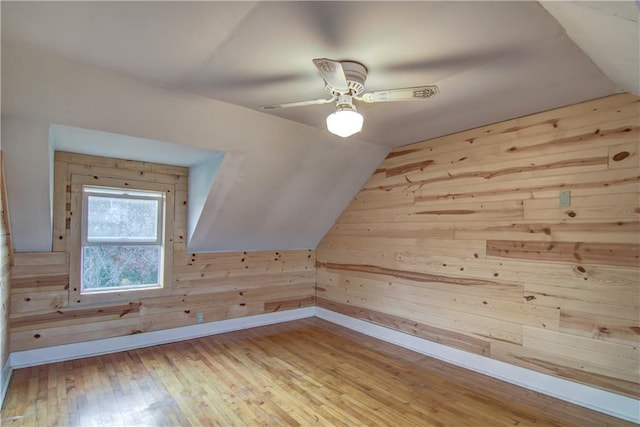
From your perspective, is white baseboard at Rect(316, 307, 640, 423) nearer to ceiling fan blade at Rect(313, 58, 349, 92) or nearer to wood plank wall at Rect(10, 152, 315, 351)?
wood plank wall at Rect(10, 152, 315, 351)

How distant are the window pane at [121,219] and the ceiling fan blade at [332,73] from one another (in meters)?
3.04

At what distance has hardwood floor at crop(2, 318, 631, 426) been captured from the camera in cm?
241

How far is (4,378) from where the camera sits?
8.94 feet

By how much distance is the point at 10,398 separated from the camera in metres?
2.58

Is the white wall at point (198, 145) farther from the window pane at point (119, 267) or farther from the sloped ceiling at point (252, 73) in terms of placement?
the window pane at point (119, 267)

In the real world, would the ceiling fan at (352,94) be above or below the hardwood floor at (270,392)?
above

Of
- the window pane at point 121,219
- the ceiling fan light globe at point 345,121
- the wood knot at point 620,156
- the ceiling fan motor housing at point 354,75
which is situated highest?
the ceiling fan motor housing at point 354,75

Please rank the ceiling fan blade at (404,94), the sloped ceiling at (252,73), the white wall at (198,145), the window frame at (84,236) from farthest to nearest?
the window frame at (84,236), the white wall at (198,145), the ceiling fan blade at (404,94), the sloped ceiling at (252,73)

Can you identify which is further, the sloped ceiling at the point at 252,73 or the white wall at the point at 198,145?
the white wall at the point at 198,145

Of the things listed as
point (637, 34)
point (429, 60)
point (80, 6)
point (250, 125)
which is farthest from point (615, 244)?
point (80, 6)

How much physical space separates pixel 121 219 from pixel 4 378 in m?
1.72

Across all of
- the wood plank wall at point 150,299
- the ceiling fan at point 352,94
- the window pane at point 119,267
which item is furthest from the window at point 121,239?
the ceiling fan at point 352,94

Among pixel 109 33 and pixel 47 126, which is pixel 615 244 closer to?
pixel 109 33

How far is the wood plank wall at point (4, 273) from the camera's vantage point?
264 cm
